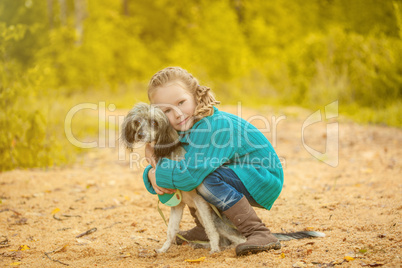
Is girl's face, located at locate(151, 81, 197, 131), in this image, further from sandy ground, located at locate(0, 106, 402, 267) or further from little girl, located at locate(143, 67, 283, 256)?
sandy ground, located at locate(0, 106, 402, 267)

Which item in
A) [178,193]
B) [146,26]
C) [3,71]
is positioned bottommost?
[178,193]

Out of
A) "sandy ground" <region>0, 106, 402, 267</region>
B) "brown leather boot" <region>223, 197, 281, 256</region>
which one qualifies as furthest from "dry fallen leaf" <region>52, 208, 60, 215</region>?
"brown leather boot" <region>223, 197, 281, 256</region>

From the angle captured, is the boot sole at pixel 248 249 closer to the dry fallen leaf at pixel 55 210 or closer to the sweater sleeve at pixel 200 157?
the sweater sleeve at pixel 200 157

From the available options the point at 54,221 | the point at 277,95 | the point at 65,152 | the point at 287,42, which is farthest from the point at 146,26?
the point at 54,221

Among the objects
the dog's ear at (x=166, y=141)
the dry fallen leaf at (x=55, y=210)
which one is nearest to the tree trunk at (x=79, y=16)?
the dry fallen leaf at (x=55, y=210)

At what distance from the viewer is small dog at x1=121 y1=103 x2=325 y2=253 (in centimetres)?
242

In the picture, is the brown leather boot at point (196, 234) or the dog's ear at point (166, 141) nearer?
the dog's ear at point (166, 141)

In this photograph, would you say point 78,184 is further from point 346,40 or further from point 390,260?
point 346,40

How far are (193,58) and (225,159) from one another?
13737 mm

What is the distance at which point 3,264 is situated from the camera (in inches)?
103

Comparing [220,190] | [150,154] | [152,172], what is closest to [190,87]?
[150,154]

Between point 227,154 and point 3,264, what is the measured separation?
1770 millimetres

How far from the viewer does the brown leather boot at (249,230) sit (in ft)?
8.14

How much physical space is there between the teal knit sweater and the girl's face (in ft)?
0.25
